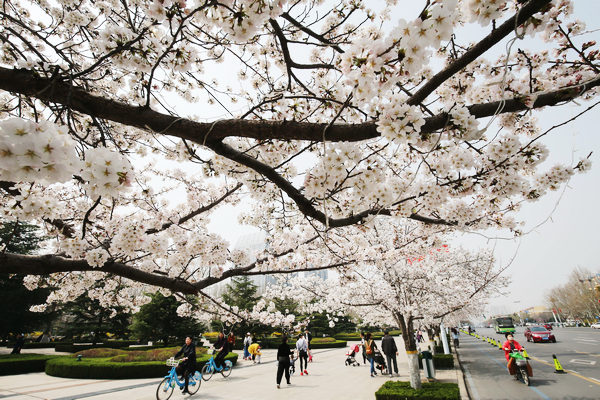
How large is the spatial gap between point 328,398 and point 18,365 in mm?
14793

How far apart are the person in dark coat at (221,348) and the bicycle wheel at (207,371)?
15.4 inches

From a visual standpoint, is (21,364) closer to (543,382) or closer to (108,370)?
(108,370)

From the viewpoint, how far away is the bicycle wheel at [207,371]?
416 inches

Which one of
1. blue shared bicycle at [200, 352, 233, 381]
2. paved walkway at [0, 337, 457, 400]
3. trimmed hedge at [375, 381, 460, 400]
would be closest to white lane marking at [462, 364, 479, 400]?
paved walkway at [0, 337, 457, 400]

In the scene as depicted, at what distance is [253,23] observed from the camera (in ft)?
6.55

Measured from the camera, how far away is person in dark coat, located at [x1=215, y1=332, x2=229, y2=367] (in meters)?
9.97

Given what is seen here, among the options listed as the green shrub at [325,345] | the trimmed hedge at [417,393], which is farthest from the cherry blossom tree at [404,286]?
the green shrub at [325,345]

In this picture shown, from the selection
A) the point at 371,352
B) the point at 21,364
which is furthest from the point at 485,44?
the point at 21,364

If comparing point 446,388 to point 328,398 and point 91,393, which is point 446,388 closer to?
point 328,398

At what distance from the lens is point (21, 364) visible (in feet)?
42.5

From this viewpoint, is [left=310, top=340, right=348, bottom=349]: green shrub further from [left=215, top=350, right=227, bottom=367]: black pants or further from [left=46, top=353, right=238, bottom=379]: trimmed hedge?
[left=215, top=350, right=227, bottom=367]: black pants

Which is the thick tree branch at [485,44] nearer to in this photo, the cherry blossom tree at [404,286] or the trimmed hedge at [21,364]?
the cherry blossom tree at [404,286]

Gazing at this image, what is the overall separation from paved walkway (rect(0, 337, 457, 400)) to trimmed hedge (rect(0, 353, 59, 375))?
0.74 meters

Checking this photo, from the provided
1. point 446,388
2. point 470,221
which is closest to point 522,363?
point 446,388
